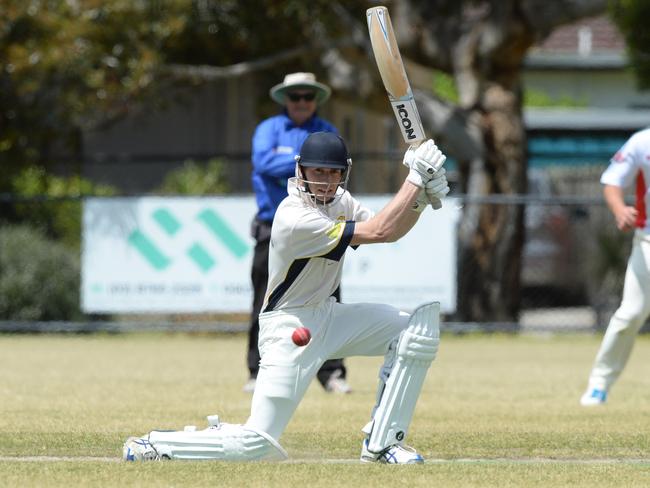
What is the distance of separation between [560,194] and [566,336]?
560cm

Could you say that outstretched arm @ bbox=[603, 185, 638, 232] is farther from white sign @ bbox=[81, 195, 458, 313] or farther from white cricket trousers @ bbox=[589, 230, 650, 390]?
white sign @ bbox=[81, 195, 458, 313]

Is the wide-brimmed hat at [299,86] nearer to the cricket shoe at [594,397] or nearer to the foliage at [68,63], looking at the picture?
the cricket shoe at [594,397]

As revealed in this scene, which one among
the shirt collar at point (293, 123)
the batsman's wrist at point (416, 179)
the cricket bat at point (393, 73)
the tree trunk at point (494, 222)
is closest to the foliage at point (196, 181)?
the tree trunk at point (494, 222)

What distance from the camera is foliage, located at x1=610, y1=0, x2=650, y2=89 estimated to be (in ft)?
53.3

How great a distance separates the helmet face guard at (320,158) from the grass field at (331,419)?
1329 mm

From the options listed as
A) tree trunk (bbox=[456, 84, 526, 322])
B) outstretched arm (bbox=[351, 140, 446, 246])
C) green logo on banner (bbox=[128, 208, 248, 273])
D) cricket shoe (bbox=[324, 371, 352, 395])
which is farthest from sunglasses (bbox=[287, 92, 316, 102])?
tree trunk (bbox=[456, 84, 526, 322])

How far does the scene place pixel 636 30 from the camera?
16.5m

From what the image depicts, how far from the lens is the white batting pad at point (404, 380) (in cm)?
676

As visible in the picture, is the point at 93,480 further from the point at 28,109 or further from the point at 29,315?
the point at 28,109

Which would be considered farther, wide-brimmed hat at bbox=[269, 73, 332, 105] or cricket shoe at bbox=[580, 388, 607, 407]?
wide-brimmed hat at bbox=[269, 73, 332, 105]

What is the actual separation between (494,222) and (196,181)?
4829mm

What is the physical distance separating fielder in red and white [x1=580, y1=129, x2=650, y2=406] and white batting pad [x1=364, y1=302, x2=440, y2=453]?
11.2ft

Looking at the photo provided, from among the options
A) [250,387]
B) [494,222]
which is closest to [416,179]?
[250,387]

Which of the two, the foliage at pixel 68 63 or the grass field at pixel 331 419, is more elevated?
the foliage at pixel 68 63
